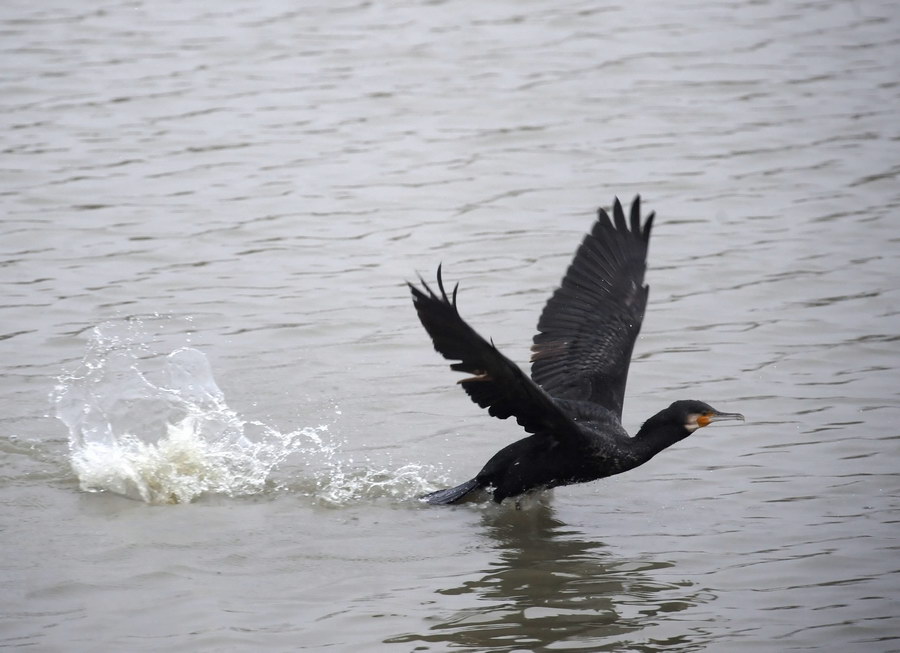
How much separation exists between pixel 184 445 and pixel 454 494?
148cm

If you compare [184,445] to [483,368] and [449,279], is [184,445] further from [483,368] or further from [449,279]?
[449,279]

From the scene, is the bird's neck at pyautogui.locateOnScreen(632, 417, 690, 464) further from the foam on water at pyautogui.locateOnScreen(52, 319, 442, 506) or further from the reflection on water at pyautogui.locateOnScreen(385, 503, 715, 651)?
the foam on water at pyautogui.locateOnScreen(52, 319, 442, 506)

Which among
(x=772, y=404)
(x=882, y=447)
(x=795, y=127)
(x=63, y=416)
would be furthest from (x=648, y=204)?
(x=63, y=416)

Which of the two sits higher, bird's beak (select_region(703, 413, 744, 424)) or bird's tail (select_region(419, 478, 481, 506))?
bird's beak (select_region(703, 413, 744, 424))

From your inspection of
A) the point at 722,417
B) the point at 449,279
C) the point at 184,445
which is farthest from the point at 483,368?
the point at 449,279

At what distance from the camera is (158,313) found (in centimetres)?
864

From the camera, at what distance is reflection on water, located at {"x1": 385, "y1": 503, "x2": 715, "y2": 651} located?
205 inches

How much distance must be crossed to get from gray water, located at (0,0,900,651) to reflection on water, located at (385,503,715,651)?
0.8 inches

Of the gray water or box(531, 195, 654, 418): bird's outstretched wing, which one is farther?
box(531, 195, 654, 418): bird's outstretched wing

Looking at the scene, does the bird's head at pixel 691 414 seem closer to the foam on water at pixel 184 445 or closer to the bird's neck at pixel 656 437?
the bird's neck at pixel 656 437

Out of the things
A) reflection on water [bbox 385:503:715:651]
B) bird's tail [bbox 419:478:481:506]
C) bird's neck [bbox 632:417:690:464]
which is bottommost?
reflection on water [bbox 385:503:715:651]

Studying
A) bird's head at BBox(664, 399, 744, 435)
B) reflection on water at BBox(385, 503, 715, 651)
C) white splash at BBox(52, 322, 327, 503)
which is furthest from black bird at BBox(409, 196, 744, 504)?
white splash at BBox(52, 322, 327, 503)

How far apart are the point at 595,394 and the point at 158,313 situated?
3429 mm

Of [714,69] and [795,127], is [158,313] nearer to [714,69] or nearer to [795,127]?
[795,127]
